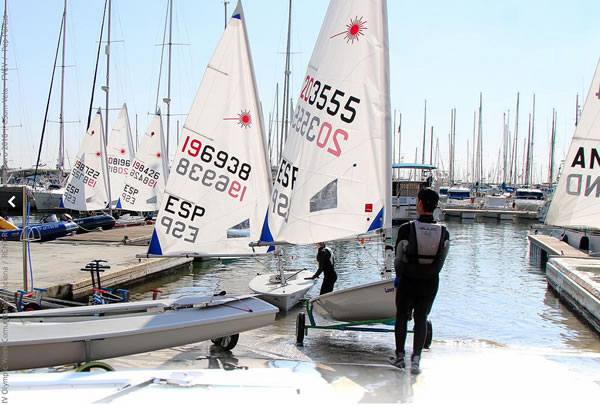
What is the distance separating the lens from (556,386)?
14.7 feet

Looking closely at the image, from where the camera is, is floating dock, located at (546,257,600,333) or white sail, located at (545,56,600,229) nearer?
white sail, located at (545,56,600,229)

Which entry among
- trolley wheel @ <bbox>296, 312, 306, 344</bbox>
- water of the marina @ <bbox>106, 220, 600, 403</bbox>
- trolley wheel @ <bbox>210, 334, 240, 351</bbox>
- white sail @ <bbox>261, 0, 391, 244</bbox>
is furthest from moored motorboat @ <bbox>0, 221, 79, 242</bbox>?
trolley wheel @ <bbox>296, 312, 306, 344</bbox>

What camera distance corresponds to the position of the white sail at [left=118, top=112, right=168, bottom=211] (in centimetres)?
2456

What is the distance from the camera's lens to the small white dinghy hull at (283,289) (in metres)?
9.73

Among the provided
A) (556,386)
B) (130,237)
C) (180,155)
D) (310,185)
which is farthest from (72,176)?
(556,386)

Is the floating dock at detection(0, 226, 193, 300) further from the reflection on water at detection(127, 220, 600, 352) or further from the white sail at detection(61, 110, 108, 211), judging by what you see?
the white sail at detection(61, 110, 108, 211)

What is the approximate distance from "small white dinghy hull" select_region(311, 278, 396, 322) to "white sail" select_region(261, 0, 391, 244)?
938mm

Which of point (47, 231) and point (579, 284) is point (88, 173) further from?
point (579, 284)

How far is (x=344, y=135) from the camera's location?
298 inches

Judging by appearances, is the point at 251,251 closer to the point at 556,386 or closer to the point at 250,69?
the point at 250,69

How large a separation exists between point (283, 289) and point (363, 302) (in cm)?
343

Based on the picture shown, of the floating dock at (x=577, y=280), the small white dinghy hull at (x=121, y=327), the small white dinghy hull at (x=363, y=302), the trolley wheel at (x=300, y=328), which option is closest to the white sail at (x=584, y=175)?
the floating dock at (x=577, y=280)

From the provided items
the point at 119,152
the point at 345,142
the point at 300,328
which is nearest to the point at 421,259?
the point at 300,328

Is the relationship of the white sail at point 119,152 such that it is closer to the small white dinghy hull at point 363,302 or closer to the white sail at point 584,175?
the small white dinghy hull at point 363,302
